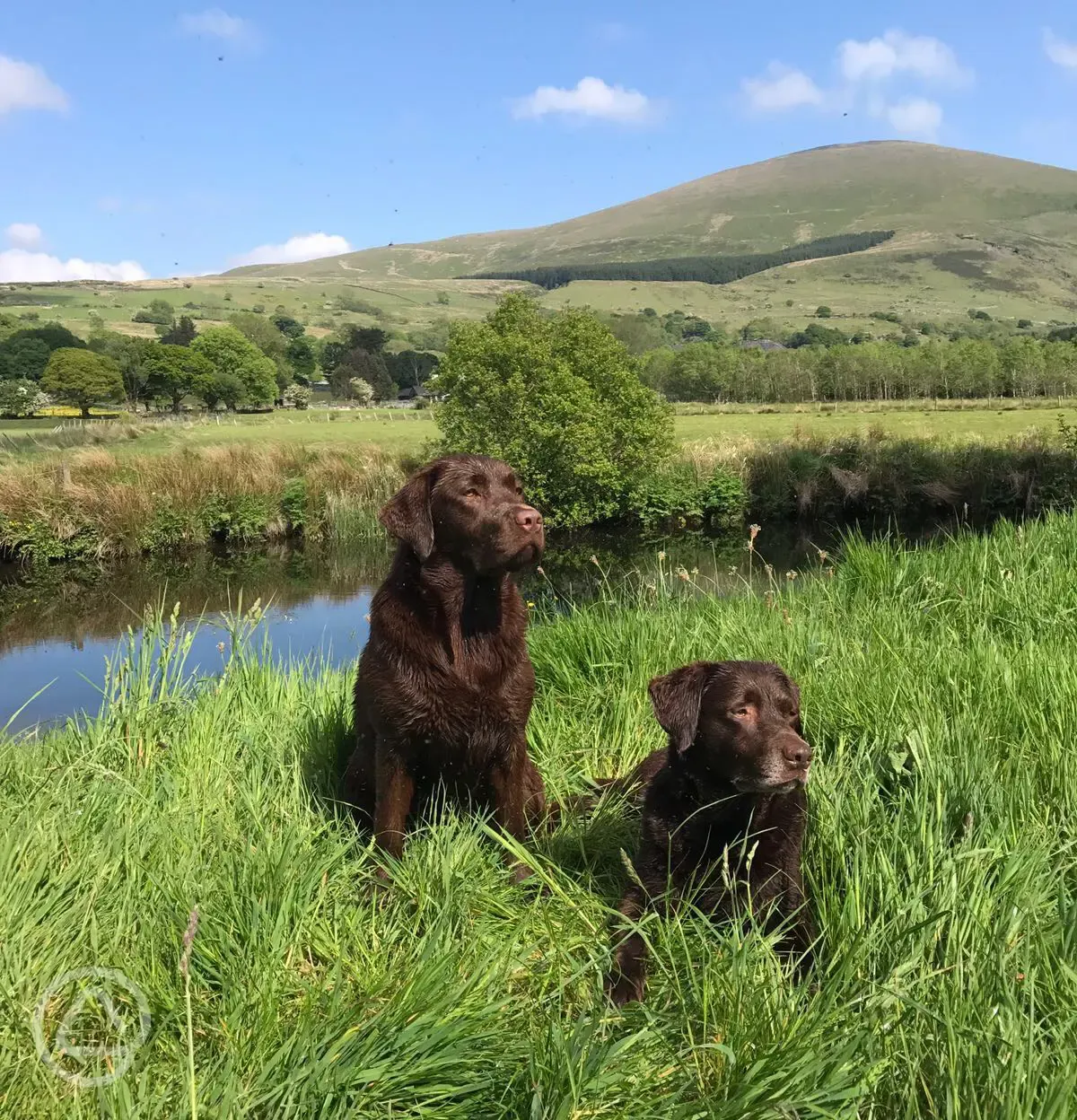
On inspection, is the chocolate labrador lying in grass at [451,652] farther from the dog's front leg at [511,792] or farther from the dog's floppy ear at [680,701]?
the dog's floppy ear at [680,701]

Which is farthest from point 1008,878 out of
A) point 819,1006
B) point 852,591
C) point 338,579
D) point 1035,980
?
point 338,579

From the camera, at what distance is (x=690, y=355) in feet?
232

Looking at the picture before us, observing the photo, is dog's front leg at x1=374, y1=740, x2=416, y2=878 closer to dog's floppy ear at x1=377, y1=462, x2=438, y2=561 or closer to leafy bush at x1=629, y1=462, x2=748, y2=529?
dog's floppy ear at x1=377, y1=462, x2=438, y2=561

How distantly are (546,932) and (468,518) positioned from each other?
157cm

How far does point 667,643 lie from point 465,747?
7.48ft

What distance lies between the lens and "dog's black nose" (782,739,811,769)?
268 cm

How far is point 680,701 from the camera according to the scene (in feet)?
9.93

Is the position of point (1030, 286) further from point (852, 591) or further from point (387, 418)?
point (852, 591)

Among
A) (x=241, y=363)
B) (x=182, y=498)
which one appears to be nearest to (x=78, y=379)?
(x=241, y=363)

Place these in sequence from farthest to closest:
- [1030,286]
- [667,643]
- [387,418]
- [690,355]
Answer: [1030,286] → [690,355] → [387,418] → [667,643]

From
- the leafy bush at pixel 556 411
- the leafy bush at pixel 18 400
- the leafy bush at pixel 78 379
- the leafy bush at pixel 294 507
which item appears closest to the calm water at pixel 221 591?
the leafy bush at pixel 294 507

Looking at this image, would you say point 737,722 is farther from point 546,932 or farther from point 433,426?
point 433,426

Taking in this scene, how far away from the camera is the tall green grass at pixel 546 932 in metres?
1.83

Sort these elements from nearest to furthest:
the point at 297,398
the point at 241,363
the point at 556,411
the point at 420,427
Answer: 1. the point at 556,411
2. the point at 420,427
3. the point at 297,398
4. the point at 241,363
